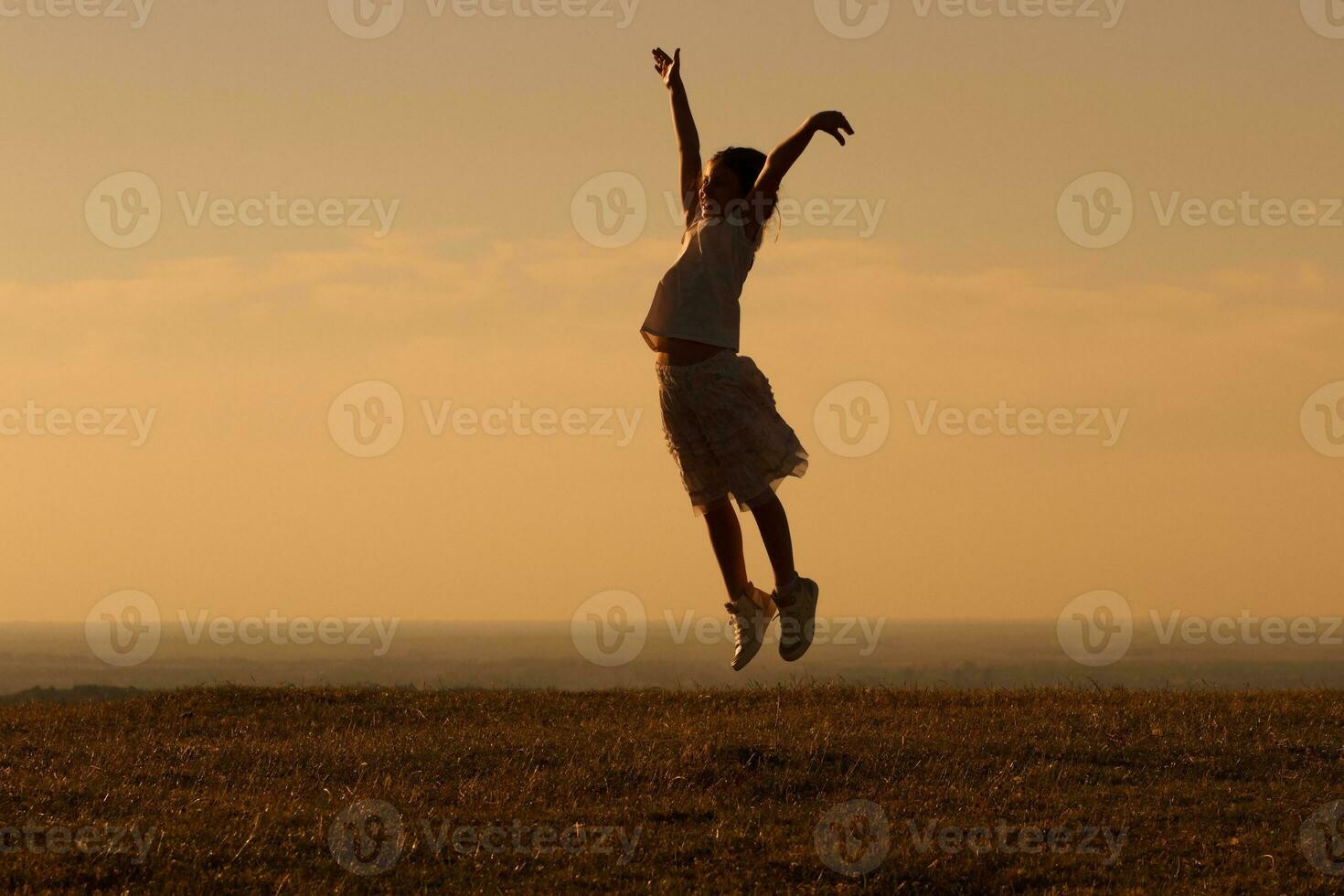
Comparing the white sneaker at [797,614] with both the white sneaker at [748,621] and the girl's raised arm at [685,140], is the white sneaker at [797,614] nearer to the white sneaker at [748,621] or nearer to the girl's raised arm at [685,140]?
the white sneaker at [748,621]

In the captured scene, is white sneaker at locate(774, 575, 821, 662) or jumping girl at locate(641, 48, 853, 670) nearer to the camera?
jumping girl at locate(641, 48, 853, 670)

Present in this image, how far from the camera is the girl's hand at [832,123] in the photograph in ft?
31.7

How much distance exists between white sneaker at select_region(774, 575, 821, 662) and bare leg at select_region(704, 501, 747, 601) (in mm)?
333

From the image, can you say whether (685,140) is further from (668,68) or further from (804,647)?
(804,647)

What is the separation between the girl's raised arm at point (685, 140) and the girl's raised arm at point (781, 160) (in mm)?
508

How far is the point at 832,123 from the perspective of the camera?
9680 mm

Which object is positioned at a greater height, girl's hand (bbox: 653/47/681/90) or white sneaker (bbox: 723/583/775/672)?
girl's hand (bbox: 653/47/681/90)

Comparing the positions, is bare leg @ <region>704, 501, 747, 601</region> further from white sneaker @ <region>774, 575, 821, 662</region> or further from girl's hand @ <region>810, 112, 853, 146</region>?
girl's hand @ <region>810, 112, 853, 146</region>

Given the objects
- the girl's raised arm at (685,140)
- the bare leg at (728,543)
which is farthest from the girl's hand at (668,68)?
the bare leg at (728,543)

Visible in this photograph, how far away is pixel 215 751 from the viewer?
47.1 feet

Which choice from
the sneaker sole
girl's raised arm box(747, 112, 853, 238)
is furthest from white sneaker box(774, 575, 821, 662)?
girl's raised arm box(747, 112, 853, 238)

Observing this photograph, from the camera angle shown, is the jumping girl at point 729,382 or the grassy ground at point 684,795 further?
the grassy ground at point 684,795

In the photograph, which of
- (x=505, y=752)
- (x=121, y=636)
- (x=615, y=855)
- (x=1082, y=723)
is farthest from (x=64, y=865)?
(x=121, y=636)

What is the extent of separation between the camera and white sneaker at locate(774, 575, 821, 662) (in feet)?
33.5
